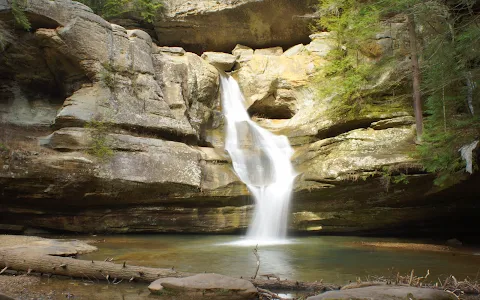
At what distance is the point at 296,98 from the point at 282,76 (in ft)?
4.66

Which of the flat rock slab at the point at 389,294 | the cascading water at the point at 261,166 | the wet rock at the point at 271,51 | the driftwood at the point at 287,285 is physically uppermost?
the wet rock at the point at 271,51

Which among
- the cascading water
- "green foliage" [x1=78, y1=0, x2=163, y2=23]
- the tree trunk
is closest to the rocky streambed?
the cascading water

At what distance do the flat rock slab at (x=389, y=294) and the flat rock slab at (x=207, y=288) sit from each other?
1.01 metres

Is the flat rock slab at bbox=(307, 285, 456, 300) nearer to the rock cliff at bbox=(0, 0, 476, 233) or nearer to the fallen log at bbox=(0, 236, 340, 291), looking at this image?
the fallen log at bbox=(0, 236, 340, 291)

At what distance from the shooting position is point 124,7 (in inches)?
785

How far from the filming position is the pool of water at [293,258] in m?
7.20

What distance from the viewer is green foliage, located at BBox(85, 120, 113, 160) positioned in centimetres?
1208

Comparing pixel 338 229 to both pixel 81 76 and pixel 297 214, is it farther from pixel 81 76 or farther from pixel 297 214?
pixel 81 76

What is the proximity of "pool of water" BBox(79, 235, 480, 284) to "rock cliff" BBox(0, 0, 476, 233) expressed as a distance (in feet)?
5.04

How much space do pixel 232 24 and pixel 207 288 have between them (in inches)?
723

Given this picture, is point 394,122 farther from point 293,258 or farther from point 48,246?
point 48,246

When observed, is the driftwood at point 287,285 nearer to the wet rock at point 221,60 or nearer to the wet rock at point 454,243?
the wet rock at point 454,243

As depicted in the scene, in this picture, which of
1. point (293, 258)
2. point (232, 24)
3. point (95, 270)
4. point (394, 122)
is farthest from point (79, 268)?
point (232, 24)

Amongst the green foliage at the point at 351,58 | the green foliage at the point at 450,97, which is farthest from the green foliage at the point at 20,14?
the green foliage at the point at 450,97
